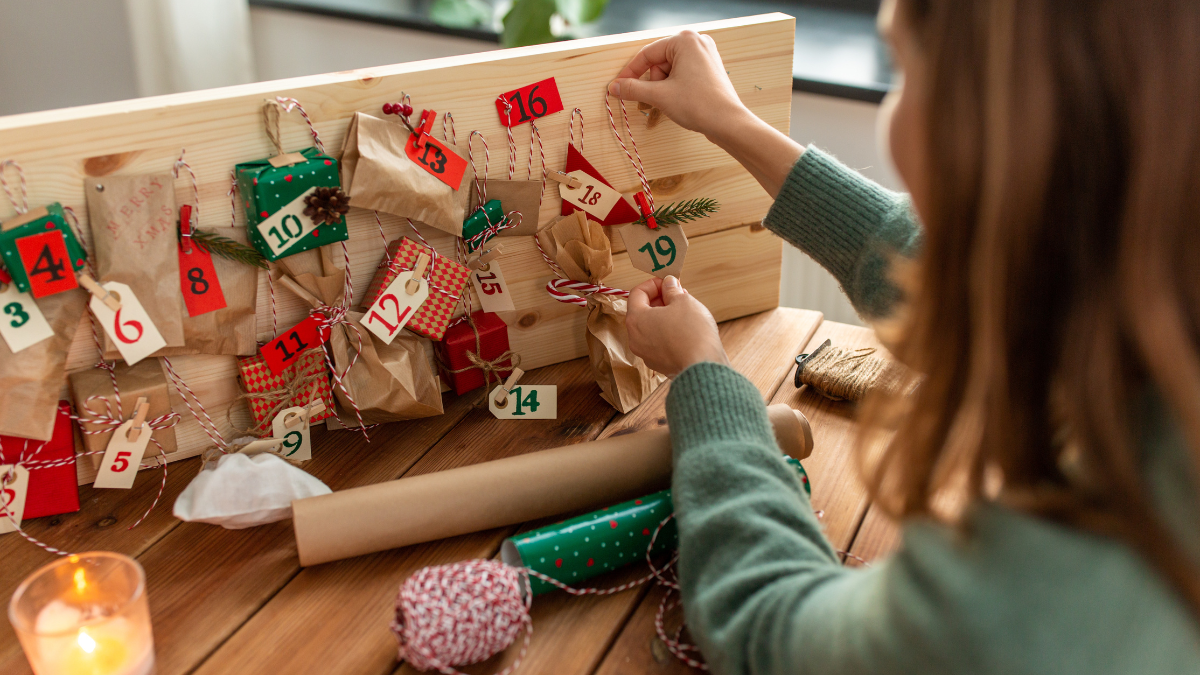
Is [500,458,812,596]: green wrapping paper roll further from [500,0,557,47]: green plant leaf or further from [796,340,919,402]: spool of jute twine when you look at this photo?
[500,0,557,47]: green plant leaf

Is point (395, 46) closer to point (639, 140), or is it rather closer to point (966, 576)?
point (639, 140)

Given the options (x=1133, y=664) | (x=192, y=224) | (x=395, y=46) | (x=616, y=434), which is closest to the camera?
(x=1133, y=664)

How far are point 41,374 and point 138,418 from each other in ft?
0.31

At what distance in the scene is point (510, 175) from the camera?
3.11 ft

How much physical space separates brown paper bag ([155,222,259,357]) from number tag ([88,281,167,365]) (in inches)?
0.9

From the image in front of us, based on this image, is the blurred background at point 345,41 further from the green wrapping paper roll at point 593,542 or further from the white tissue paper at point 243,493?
the white tissue paper at point 243,493

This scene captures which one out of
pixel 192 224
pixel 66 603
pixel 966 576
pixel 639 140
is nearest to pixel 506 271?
pixel 639 140

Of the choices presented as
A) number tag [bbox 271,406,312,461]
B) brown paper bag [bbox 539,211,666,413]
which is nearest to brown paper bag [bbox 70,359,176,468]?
number tag [bbox 271,406,312,461]

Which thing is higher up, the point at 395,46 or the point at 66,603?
the point at 395,46

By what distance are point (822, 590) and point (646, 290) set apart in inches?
17.5

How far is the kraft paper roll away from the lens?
0.73m

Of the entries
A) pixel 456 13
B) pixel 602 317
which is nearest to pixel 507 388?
pixel 602 317

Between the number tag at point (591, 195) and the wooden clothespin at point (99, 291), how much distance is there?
46 cm

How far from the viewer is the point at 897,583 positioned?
481 millimetres
